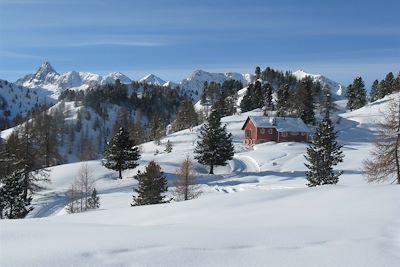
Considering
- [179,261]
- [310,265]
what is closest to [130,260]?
[179,261]

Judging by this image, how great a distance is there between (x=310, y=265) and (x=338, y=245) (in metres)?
1.41

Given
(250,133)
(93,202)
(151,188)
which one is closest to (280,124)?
(250,133)

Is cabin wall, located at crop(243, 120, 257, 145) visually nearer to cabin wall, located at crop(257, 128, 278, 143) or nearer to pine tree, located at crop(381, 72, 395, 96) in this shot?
cabin wall, located at crop(257, 128, 278, 143)

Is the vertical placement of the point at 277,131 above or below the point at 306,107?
below

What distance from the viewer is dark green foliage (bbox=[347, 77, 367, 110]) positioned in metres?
124

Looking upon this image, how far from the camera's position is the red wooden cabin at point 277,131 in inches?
3228

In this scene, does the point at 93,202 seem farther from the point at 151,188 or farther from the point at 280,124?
the point at 280,124

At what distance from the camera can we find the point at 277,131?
82125 millimetres

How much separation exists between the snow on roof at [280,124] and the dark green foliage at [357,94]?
49.5 m

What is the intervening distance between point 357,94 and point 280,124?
190 feet

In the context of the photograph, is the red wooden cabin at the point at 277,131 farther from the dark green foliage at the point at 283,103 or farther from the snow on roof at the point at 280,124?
the dark green foliage at the point at 283,103

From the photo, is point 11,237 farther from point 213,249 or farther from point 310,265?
point 310,265

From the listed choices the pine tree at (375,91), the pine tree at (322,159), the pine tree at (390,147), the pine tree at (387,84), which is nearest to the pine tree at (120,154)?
the pine tree at (322,159)

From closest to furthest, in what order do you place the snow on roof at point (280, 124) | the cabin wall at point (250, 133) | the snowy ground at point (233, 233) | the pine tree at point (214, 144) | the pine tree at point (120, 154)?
the snowy ground at point (233, 233), the pine tree at point (120, 154), the pine tree at point (214, 144), the snow on roof at point (280, 124), the cabin wall at point (250, 133)
